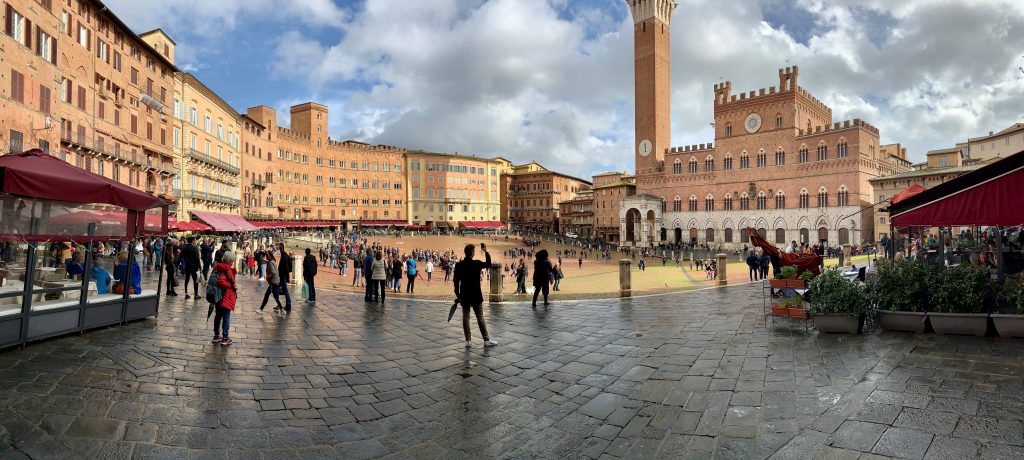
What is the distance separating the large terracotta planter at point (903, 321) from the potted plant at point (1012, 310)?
0.63 metres

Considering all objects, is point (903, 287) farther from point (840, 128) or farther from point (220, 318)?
point (840, 128)

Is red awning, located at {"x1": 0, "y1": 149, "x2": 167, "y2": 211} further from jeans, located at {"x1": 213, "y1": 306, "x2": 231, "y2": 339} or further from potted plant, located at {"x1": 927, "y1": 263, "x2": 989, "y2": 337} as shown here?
potted plant, located at {"x1": 927, "y1": 263, "x2": 989, "y2": 337}

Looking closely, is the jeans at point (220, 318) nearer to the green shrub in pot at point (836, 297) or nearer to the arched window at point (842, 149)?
the green shrub in pot at point (836, 297)

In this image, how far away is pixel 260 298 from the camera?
11.1 m

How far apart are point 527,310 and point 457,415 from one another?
560 centimetres

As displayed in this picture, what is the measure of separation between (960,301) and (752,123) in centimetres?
4816

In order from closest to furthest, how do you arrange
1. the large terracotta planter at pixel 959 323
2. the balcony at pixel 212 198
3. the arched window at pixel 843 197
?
1. the large terracotta planter at pixel 959 323
2. the balcony at pixel 212 198
3. the arched window at pixel 843 197

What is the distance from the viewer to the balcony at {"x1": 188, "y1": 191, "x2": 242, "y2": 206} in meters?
35.3

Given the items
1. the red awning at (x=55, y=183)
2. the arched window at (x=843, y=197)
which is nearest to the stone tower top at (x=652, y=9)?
the arched window at (x=843, y=197)

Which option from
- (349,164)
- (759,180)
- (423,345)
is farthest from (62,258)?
(349,164)

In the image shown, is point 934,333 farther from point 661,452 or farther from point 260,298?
point 260,298

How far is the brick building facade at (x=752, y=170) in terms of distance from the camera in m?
42.2

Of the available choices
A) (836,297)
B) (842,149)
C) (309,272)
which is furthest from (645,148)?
(836,297)

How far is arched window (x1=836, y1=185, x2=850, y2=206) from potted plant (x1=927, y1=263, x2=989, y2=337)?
140 ft
